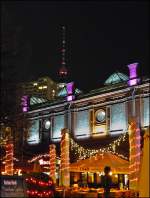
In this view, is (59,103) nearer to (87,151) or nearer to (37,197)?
(87,151)

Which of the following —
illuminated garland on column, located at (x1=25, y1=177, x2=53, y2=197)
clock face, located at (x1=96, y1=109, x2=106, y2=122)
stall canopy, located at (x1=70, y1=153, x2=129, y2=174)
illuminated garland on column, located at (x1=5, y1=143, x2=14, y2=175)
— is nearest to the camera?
illuminated garland on column, located at (x1=25, y1=177, x2=53, y2=197)

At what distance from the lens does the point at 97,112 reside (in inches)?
1644

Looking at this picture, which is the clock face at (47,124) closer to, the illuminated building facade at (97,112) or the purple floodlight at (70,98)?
the illuminated building facade at (97,112)

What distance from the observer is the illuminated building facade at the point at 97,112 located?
37156 millimetres

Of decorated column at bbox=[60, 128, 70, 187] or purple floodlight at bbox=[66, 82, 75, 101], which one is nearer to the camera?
decorated column at bbox=[60, 128, 70, 187]

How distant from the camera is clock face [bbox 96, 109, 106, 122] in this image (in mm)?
41000

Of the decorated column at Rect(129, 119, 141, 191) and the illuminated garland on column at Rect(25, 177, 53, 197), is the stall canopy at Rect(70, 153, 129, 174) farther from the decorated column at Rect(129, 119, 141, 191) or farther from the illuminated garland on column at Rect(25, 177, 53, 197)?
the illuminated garland on column at Rect(25, 177, 53, 197)

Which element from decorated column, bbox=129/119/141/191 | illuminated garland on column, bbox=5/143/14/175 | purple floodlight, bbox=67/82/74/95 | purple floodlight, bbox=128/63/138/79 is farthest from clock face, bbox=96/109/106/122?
decorated column, bbox=129/119/141/191

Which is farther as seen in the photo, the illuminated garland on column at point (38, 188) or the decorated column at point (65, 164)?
the decorated column at point (65, 164)

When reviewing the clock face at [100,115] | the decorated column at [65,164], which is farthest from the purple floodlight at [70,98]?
the decorated column at [65,164]

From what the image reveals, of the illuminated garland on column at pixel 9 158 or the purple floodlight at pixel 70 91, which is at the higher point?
the purple floodlight at pixel 70 91

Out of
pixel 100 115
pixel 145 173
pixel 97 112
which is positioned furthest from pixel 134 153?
pixel 145 173

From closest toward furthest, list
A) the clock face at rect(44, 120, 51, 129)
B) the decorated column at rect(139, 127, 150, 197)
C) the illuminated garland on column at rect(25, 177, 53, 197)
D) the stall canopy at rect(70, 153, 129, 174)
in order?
the decorated column at rect(139, 127, 150, 197)
the illuminated garland on column at rect(25, 177, 53, 197)
the stall canopy at rect(70, 153, 129, 174)
the clock face at rect(44, 120, 51, 129)

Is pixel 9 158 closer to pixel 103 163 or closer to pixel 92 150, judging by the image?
pixel 92 150
